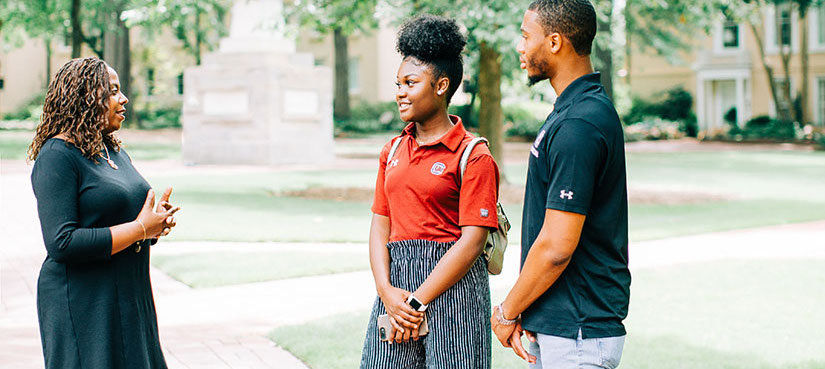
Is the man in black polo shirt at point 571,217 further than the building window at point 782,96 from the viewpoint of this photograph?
No

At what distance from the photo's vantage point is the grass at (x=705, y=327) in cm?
594

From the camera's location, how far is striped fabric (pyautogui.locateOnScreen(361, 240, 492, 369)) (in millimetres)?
3396

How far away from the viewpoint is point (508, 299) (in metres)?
2.95

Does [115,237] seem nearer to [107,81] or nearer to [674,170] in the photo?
[107,81]

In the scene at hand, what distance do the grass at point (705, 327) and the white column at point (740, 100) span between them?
36.5 metres

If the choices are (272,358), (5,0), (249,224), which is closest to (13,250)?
(249,224)

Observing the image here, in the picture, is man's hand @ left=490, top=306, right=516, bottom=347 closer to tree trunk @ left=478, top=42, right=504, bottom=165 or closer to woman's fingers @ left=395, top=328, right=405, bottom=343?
woman's fingers @ left=395, top=328, right=405, bottom=343

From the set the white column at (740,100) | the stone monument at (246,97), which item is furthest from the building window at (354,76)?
the stone monument at (246,97)

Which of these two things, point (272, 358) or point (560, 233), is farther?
point (272, 358)

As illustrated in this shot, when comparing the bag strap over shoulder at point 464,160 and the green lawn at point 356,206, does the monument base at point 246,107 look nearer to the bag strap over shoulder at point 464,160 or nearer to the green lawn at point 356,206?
the green lawn at point 356,206

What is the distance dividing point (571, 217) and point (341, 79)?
3932cm

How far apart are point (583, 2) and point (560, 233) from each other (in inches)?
28.8

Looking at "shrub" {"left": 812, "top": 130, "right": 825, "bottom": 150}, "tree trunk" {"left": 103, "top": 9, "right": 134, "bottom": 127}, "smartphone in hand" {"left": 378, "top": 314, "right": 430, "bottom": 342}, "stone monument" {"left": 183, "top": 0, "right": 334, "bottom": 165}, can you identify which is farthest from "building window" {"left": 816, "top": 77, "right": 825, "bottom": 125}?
"smartphone in hand" {"left": 378, "top": 314, "right": 430, "bottom": 342}

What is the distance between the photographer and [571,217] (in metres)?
2.75
